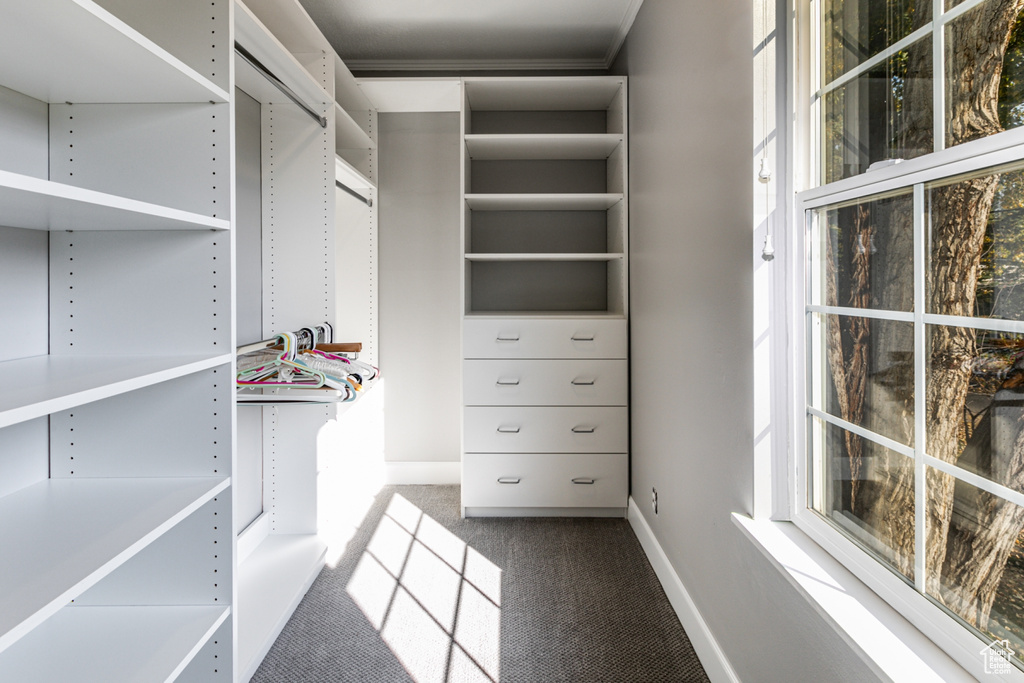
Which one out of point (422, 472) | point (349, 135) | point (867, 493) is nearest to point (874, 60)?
point (867, 493)

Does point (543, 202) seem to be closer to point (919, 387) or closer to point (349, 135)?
point (349, 135)

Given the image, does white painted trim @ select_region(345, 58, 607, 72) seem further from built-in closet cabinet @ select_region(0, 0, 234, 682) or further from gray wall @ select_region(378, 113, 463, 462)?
built-in closet cabinet @ select_region(0, 0, 234, 682)

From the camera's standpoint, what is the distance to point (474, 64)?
3.25 m

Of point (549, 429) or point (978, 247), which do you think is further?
point (549, 429)

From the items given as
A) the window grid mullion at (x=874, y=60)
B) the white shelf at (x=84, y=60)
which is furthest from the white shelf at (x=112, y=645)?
the window grid mullion at (x=874, y=60)

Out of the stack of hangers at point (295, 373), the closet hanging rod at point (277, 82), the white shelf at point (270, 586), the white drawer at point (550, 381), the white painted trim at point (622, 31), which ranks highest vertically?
the white painted trim at point (622, 31)

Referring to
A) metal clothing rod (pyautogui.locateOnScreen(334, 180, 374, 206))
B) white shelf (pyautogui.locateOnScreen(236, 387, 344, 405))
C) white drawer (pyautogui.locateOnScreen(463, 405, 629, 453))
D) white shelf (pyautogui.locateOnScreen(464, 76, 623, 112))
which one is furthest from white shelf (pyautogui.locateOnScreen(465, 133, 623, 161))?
white shelf (pyautogui.locateOnScreen(236, 387, 344, 405))

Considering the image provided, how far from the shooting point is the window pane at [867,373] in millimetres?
1004

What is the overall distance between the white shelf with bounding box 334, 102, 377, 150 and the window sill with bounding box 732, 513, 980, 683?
233 cm

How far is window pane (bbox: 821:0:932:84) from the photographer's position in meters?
0.99

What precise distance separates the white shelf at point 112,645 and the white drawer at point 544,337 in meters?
1.69

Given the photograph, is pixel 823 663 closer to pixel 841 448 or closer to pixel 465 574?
pixel 841 448

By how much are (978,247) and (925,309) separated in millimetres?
132

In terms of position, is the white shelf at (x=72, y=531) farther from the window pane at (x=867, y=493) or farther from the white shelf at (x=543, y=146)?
the white shelf at (x=543, y=146)
